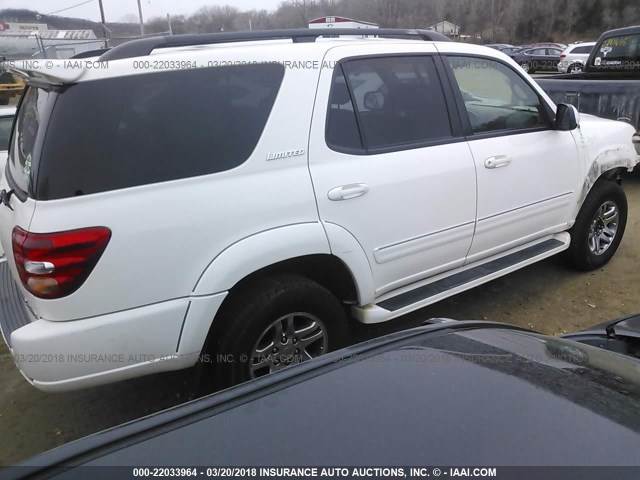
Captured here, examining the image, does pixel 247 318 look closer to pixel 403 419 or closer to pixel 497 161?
pixel 403 419

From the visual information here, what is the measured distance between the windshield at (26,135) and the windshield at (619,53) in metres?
8.87

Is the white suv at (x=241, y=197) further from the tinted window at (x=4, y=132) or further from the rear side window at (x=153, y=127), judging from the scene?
the tinted window at (x=4, y=132)

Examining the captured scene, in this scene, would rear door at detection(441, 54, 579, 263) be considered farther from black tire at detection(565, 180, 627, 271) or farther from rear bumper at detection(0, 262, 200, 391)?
rear bumper at detection(0, 262, 200, 391)

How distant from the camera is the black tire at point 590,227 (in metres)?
4.16

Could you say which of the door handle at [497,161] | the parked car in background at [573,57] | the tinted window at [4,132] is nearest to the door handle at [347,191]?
the door handle at [497,161]

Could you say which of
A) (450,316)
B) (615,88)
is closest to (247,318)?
(450,316)

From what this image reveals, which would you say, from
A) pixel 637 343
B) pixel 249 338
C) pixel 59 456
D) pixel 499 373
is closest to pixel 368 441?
pixel 499 373

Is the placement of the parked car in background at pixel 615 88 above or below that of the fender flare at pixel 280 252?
above

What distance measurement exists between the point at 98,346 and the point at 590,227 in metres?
3.89

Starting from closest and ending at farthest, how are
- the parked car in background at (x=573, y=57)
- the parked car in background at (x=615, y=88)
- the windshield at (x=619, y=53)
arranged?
the parked car in background at (x=615, y=88) → the windshield at (x=619, y=53) → the parked car in background at (x=573, y=57)

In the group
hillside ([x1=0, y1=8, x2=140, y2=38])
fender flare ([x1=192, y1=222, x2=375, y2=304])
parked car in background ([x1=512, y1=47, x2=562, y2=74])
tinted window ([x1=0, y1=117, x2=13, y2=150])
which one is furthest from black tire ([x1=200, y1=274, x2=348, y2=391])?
hillside ([x1=0, y1=8, x2=140, y2=38])

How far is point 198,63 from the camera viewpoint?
93.3 inches

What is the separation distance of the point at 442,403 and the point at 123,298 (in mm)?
1466

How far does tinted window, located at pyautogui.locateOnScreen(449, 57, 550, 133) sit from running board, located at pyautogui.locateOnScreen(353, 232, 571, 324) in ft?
3.01
